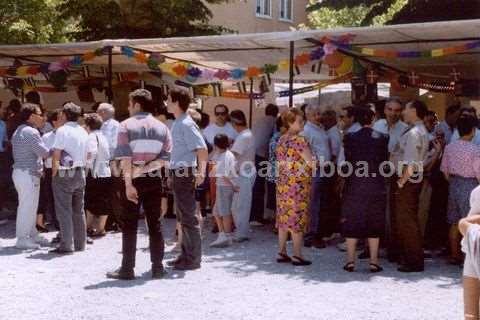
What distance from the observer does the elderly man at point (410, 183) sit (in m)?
7.78

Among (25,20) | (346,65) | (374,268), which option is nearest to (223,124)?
(346,65)

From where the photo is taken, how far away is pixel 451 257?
8.58m

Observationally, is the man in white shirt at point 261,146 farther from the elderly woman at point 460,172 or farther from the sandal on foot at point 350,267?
the elderly woman at point 460,172

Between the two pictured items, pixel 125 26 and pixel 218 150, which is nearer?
pixel 218 150

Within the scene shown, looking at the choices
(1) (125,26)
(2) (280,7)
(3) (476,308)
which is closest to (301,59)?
(3) (476,308)

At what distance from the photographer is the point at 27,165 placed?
352 inches

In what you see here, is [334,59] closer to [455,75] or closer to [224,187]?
[224,187]

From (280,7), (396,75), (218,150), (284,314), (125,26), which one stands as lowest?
(284,314)

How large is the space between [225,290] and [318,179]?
3.00 m

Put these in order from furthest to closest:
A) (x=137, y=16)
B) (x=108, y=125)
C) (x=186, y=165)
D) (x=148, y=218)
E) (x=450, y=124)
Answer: (x=137, y=16) → (x=450, y=124) → (x=108, y=125) → (x=186, y=165) → (x=148, y=218)

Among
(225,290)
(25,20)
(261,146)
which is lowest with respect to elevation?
(225,290)

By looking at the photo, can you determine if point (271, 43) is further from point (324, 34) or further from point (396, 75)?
point (396, 75)

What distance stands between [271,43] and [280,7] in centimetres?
2348

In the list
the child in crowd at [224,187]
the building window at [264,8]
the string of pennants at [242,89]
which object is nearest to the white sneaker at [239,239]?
the child in crowd at [224,187]
